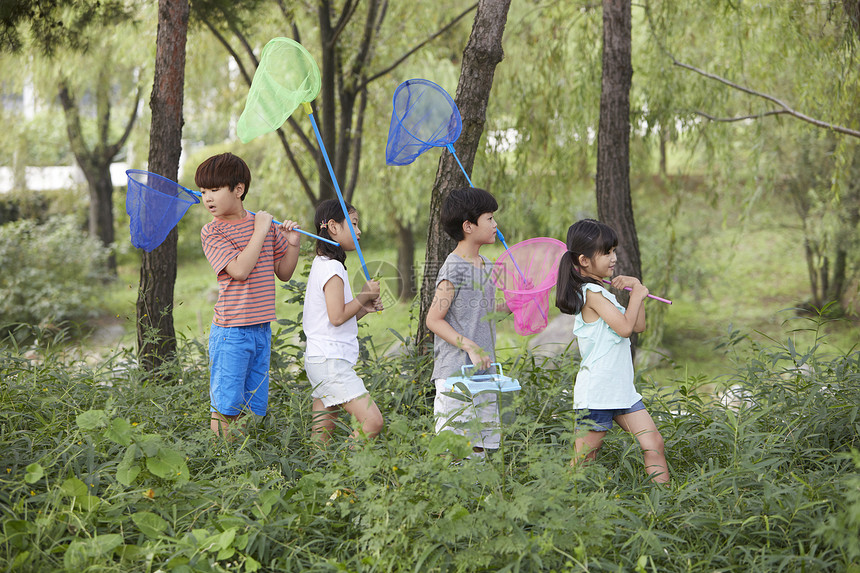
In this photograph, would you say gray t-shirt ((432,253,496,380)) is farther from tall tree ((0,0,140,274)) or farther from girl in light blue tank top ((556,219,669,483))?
tall tree ((0,0,140,274))

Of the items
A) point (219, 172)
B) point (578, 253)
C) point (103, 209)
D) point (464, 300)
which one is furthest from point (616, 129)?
point (103, 209)

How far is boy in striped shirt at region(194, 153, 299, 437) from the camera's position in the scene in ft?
9.12

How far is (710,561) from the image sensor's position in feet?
6.84

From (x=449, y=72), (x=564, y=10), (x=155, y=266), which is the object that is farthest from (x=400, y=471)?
(x=449, y=72)

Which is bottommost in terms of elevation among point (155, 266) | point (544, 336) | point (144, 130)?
point (544, 336)

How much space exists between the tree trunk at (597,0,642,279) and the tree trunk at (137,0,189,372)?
2.48 meters

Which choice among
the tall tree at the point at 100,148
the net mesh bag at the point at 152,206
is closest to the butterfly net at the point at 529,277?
the net mesh bag at the point at 152,206

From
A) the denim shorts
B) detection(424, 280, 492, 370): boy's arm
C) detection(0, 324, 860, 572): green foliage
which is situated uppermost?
detection(424, 280, 492, 370): boy's arm

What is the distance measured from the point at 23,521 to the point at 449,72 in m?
7.78

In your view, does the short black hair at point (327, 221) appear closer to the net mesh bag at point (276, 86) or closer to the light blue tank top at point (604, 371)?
the net mesh bag at point (276, 86)

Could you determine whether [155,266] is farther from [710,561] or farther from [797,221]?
[797,221]

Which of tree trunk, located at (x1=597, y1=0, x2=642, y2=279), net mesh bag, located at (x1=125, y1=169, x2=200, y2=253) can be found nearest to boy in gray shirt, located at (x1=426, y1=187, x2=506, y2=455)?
net mesh bag, located at (x1=125, y1=169, x2=200, y2=253)

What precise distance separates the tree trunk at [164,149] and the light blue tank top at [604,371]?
2.26 m

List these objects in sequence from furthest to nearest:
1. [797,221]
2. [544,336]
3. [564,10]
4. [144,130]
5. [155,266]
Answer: [144,130] < [797,221] < [544,336] < [564,10] < [155,266]
